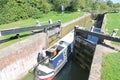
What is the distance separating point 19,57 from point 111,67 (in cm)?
559

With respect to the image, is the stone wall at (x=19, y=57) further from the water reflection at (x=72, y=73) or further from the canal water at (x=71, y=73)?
the water reflection at (x=72, y=73)

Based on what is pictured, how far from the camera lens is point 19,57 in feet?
31.5

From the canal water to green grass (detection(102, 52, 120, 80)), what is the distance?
340cm

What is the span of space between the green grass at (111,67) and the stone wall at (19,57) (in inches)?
206

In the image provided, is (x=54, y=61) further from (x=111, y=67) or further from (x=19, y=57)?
(x=111, y=67)

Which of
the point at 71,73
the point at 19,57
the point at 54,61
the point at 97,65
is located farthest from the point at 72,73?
the point at 97,65

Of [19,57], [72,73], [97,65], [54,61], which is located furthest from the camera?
[72,73]

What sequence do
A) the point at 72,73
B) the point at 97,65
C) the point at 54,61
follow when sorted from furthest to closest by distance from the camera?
the point at 72,73 < the point at 54,61 < the point at 97,65

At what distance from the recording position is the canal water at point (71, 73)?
34.8 feet

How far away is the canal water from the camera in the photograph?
10.6 m

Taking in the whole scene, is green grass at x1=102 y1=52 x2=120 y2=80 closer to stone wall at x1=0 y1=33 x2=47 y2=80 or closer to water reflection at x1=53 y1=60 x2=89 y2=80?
water reflection at x1=53 y1=60 x2=89 y2=80

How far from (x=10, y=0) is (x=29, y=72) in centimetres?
1464

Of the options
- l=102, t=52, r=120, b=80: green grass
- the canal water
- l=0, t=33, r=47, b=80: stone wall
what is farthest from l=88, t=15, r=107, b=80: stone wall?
l=0, t=33, r=47, b=80: stone wall

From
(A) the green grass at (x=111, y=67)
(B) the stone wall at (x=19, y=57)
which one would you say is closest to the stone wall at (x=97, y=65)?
(A) the green grass at (x=111, y=67)
